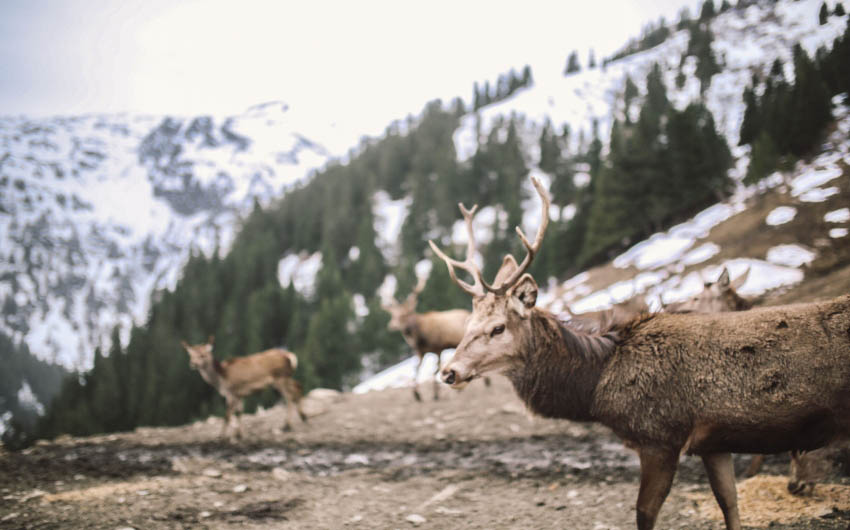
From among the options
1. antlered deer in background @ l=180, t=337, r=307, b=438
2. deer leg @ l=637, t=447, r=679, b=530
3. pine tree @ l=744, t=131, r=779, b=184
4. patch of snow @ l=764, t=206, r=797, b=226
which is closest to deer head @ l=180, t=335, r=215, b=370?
antlered deer in background @ l=180, t=337, r=307, b=438

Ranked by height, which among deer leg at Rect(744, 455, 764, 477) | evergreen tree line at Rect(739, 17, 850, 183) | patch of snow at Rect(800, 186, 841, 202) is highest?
evergreen tree line at Rect(739, 17, 850, 183)

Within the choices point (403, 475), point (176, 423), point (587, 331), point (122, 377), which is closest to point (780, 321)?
point (587, 331)

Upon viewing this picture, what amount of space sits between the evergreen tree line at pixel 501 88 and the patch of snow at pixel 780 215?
123 meters

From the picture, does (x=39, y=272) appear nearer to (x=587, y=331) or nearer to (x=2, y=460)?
(x=2, y=460)

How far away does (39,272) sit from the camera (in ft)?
276

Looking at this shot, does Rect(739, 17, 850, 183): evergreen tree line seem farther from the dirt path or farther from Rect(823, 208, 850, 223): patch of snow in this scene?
the dirt path

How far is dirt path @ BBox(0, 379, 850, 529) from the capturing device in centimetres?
524

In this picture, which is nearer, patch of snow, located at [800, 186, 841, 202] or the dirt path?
the dirt path

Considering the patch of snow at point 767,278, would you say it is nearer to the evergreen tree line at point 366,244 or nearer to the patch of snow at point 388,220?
the evergreen tree line at point 366,244

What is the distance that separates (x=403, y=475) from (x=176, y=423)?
52.5 m

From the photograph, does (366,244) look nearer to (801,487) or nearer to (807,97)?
(807,97)

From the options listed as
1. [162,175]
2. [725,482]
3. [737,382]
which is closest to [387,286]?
[725,482]

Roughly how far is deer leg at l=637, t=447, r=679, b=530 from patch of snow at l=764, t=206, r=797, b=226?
1513cm

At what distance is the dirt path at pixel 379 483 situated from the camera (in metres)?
5.24
